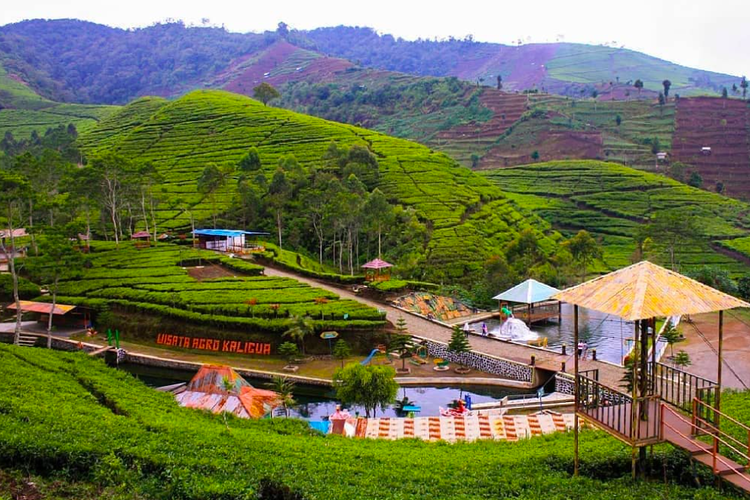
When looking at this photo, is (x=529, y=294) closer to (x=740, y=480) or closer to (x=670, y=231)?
(x=670, y=231)

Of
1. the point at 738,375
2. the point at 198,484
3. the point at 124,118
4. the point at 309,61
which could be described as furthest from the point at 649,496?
the point at 309,61

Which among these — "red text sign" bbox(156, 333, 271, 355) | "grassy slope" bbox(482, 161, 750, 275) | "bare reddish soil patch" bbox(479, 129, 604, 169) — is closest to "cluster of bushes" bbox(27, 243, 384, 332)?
"red text sign" bbox(156, 333, 271, 355)

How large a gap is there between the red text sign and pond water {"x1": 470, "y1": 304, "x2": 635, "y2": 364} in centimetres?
1135

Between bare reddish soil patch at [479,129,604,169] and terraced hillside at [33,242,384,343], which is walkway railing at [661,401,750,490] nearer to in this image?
terraced hillside at [33,242,384,343]

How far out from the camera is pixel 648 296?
8.77 metres

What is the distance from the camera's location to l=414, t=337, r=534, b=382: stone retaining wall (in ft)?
78.9

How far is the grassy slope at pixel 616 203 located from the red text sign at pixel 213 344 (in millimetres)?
32333

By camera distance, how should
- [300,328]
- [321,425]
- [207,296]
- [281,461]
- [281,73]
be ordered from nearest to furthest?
[281,461] → [321,425] → [300,328] → [207,296] → [281,73]

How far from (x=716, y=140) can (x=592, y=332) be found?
2839 inches

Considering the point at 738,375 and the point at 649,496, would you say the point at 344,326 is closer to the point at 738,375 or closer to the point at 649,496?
the point at 738,375

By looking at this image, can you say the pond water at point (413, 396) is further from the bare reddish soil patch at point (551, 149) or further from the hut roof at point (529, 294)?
the bare reddish soil patch at point (551, 149)

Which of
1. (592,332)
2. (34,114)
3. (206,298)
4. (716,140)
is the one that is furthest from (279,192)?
(34,114)

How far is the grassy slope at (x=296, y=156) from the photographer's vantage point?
48206mm

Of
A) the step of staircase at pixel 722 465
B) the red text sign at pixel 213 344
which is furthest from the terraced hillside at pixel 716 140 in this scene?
the step of staircase at pixel 722 465
